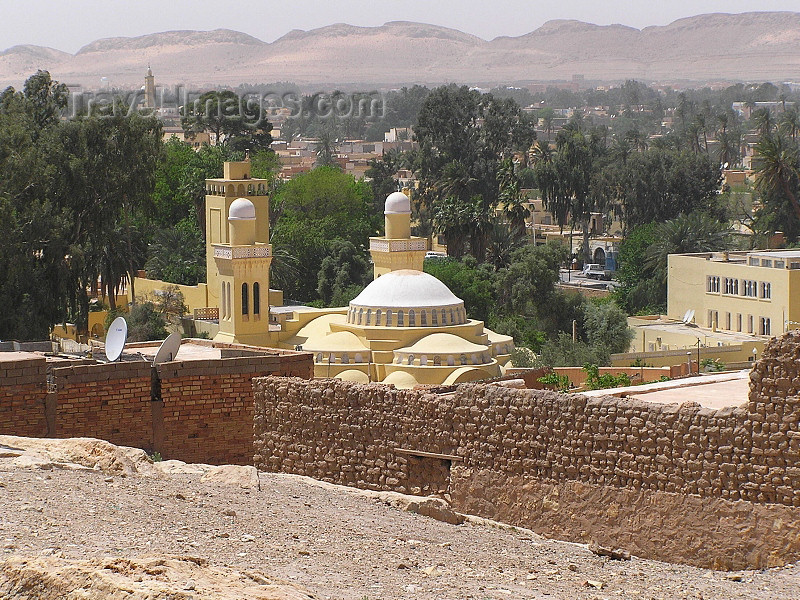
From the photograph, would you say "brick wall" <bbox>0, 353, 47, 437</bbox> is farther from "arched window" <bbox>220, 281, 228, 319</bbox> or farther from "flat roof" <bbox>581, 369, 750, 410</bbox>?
"arched window" <bbox>220, 281, 228, 319</bbox>

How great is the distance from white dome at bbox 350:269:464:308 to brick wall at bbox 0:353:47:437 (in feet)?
67.5

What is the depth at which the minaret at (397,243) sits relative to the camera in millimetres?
39219

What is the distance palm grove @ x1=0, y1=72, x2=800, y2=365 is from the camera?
36.8 metres

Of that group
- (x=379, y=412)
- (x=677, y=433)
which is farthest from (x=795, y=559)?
(x=379, y=412)

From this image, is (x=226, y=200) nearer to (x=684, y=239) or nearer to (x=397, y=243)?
(x=397, y=243)

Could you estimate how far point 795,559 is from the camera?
35.5 ft

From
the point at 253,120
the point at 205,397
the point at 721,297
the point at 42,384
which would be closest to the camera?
the point at 42,384

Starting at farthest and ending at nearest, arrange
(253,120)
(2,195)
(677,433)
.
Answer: (253,120)
(2,195)
(677,433)

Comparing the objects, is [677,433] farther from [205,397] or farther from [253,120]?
[253,120]

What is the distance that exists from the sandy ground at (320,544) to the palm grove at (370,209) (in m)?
23.4

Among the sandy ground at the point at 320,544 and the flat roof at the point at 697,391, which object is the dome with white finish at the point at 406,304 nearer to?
the flat roof at the point at 697,391

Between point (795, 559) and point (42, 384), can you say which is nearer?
point (795, 559)

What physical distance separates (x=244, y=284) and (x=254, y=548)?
28.3m

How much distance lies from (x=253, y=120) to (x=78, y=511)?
69.7 meters
